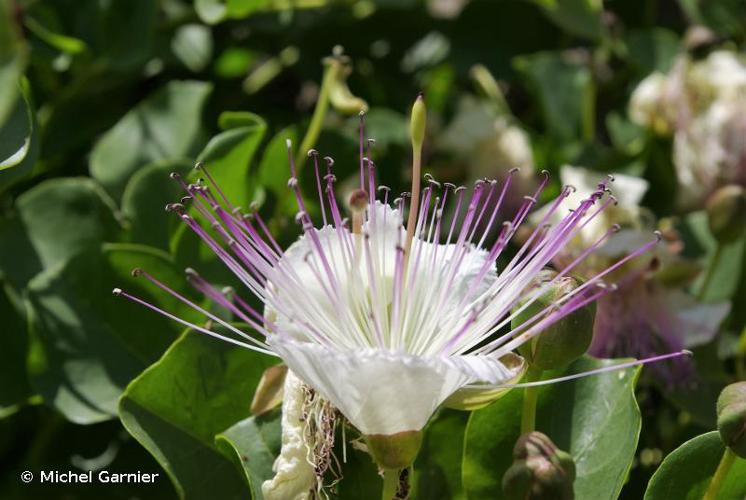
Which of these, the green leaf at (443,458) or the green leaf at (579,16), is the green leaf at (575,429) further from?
the green leaf at (579,16)

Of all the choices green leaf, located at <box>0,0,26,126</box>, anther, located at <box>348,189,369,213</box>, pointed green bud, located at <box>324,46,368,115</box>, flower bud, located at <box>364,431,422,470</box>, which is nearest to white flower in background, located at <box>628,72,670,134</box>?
pointed green bud, located at <box>324,46,368,115</box>

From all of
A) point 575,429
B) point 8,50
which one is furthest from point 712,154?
point 8,50

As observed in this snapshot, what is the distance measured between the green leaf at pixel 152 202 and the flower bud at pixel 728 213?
2.29 ft

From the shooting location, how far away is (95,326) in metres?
1.26

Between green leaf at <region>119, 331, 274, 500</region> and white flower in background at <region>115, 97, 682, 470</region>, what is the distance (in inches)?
4.5

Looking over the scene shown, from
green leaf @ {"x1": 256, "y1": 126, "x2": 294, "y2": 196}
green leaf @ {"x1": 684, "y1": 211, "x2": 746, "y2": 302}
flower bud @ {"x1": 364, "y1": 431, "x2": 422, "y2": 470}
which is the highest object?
green leaf @ {"x1": 256, "y1": 126, "x2": 294, "y2": 196}

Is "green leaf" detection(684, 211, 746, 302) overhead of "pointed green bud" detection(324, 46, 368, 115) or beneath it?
beneath

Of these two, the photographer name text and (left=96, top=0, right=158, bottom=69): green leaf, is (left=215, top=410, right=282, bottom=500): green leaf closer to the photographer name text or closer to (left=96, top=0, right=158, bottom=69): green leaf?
A: the photographer name text

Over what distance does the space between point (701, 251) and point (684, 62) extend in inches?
14.1

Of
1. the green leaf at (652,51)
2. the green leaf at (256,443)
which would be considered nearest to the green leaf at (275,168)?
the green leaf at (256,443)

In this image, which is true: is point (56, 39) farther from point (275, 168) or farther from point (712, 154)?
point (712, 154)

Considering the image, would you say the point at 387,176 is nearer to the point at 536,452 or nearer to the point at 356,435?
the point at 356,435

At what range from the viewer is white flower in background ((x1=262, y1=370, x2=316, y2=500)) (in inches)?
37.4

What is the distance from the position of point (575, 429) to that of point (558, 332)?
0.51 feet
